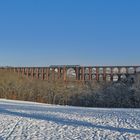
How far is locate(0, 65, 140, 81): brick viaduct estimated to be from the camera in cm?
7362

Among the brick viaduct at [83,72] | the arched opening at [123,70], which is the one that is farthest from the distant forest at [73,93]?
the arched opening at [123,70]

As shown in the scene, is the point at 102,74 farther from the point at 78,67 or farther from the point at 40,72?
the point at 40,72

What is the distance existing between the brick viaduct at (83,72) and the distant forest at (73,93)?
35.3 meters

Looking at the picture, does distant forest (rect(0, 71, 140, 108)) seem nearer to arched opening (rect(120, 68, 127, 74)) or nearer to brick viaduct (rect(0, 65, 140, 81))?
brick viaduct (rect(0, 65, 140, 81))

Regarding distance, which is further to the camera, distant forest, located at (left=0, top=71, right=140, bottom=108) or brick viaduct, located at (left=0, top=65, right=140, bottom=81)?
brick viaduct, located at (left=0, top=65, right=140, bottom=81)

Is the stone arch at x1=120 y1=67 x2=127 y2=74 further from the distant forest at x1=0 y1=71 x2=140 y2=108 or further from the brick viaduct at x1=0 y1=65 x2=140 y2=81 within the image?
the distant forest at x1=0 y1=71 x2=140 y2=108

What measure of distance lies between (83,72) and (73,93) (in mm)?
47114

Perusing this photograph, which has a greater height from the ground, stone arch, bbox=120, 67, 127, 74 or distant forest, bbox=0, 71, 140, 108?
stone arch, bbox=120, 67, 127, 74

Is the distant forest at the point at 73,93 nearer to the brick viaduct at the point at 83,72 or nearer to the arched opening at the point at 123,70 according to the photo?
the brick viaduct at the point at 83,72

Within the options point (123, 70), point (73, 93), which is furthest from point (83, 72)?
point (73, 93)

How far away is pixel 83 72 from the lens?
3167 inches

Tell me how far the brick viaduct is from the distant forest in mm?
35341

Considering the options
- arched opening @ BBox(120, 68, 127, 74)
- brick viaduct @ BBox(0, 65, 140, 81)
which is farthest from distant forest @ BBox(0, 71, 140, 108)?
arched opening @ BBox(120, 68, 127, 74)

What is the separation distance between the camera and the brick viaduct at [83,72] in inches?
2899
